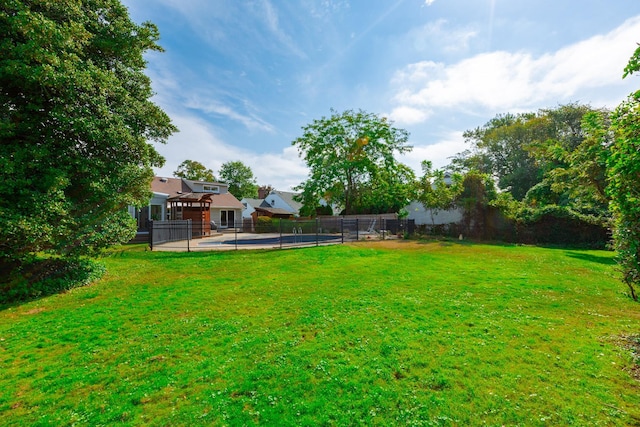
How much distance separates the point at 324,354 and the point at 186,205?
21.3m

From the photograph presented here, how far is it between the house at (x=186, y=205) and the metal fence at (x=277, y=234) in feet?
4.98

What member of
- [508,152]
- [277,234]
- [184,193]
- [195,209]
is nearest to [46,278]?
[195,209]

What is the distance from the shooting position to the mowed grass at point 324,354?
2.82m

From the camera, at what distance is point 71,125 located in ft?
23.2

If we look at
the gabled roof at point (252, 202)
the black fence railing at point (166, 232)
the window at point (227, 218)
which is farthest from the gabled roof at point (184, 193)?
the gabled roof at point (252, 202)

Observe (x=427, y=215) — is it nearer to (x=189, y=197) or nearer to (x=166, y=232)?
(x=189, y=197)

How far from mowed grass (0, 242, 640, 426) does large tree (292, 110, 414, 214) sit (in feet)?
64.9

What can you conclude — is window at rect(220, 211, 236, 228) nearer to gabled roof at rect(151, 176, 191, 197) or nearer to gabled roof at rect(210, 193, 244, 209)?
gabled roof at rect(210, 193, 244, 209)

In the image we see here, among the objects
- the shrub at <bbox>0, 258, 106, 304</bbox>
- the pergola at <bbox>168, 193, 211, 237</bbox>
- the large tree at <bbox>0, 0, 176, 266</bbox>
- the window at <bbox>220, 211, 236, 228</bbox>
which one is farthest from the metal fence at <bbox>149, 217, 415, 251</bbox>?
the large tree at <bbox>0, 0, 176, 266</bbox>

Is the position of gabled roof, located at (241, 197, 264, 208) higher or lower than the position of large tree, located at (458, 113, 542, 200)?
lower

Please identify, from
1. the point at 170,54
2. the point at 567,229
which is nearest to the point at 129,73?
the point at 170,54

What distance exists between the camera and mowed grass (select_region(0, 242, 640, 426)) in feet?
9.27

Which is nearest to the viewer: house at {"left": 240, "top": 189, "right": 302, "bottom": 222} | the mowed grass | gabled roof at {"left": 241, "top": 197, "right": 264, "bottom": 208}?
the mowed grass

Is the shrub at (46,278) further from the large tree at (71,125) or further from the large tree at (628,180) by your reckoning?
the large tree at (628,180)
